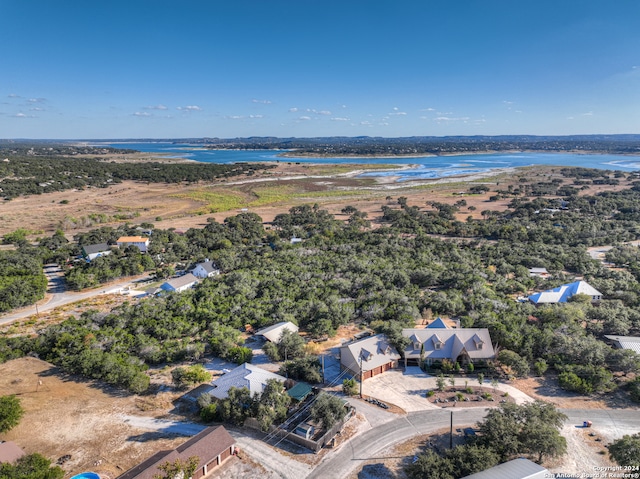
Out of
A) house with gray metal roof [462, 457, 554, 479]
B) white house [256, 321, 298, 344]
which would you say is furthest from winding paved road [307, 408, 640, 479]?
white house [256, 321, 298, 344]

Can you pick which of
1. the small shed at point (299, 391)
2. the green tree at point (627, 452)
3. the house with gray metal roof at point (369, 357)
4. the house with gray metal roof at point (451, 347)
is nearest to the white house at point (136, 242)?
the house with gray metal roof at point (369, 357)

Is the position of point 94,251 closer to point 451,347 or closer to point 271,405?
point 271,405

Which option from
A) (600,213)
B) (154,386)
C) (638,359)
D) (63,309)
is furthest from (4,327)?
(600,213)

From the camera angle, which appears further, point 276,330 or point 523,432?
point 276,330

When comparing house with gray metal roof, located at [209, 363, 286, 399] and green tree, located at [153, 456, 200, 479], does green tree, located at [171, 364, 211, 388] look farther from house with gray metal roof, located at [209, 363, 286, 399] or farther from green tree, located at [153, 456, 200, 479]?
green tree, located at [153, 456, 200, 479]

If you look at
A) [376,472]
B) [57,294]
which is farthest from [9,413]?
[57,294]

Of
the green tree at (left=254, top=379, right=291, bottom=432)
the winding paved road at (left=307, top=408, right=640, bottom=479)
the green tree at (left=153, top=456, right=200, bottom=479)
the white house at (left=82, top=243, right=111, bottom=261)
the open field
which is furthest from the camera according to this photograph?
the open field
